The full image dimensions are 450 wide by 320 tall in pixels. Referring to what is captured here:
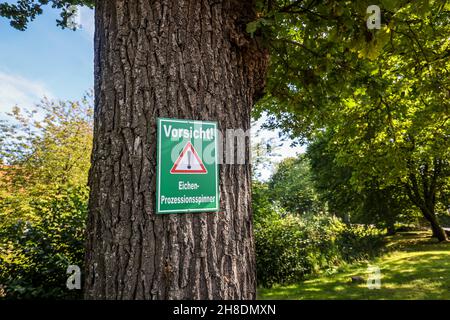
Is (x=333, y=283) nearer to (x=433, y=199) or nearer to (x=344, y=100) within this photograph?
(x=344, y=100)

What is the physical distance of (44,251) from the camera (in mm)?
4539

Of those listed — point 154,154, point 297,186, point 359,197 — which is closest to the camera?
point 154,154

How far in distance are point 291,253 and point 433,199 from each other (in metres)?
12.9

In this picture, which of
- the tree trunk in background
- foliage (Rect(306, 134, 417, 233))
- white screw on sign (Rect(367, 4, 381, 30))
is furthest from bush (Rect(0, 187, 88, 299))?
the tree trunk in background

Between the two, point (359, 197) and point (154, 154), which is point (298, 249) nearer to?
point (154, 154)

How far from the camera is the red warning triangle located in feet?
4.89

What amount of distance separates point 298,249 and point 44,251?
20.0ft

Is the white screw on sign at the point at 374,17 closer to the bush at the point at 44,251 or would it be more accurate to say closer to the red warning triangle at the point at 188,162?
the red warning triangle at the point at 188,162

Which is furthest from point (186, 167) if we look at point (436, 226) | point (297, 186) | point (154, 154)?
point (297, 186)

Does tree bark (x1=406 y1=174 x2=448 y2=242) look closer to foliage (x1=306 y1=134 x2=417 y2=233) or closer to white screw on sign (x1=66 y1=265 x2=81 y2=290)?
foliage (x1=306 y1=134 x2=417 y2=233)

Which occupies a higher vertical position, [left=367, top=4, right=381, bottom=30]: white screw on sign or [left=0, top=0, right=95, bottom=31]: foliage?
[left=0, top=0, right=95, bottom=31]: foliage
